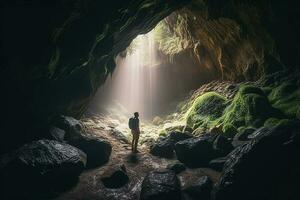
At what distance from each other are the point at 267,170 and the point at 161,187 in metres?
3.40

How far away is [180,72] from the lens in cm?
2917

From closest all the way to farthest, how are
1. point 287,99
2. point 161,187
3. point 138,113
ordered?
point 161,187 → point 287,99 → point 138,113

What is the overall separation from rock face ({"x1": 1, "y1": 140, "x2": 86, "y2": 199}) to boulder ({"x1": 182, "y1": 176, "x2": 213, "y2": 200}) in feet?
13.9

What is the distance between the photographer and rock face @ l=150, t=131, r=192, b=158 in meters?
14.3

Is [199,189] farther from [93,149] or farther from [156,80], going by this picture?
[156,80]

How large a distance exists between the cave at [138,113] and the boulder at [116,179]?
0.04 meters

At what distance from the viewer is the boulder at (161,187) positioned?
30.0ft

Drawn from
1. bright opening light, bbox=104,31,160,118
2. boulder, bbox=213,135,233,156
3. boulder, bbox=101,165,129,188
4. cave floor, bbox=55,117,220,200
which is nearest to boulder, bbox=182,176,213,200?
cave floor, bbox=55,117,220,200

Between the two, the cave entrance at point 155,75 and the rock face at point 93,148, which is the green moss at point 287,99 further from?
the cave entrance at point 155,75

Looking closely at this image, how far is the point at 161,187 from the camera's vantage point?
9445mm

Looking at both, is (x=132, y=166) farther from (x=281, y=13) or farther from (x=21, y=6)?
(x=281, y=13)

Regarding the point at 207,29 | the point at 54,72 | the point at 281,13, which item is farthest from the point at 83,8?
the point at 207,29

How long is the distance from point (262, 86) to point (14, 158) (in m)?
14.3

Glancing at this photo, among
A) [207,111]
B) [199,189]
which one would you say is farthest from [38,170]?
[207,111]
